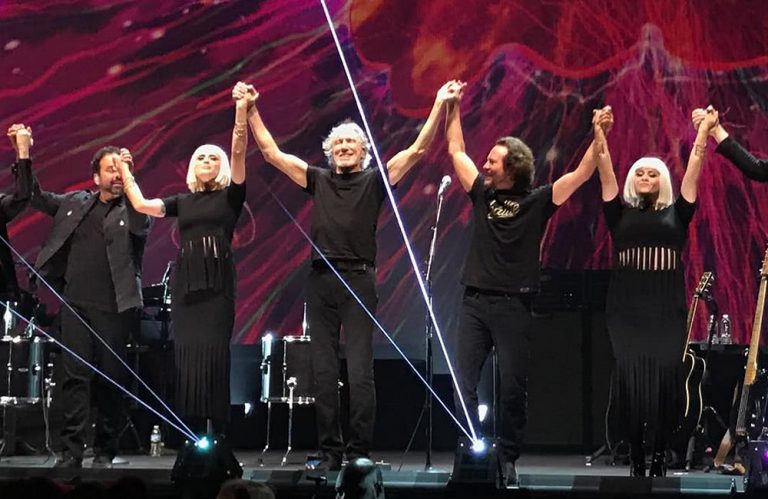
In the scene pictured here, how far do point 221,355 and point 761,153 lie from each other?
5.07m

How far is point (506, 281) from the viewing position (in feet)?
17.9

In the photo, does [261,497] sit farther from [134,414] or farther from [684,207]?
[134,414]

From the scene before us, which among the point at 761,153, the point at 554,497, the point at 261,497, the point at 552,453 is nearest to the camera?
the point at 261,497

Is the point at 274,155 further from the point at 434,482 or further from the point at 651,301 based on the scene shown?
the point at 651,301

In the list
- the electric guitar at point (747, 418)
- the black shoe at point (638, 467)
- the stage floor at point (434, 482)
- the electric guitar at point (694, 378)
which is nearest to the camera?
the stage floor at point (434, 482)

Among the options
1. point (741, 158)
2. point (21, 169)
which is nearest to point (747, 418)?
point (741, 158)

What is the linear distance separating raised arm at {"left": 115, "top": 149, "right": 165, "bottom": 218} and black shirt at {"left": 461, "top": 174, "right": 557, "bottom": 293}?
1590 mm

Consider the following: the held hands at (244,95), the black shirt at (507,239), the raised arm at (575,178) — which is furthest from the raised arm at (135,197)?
the raised arm at (575,178)

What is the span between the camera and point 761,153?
902cm

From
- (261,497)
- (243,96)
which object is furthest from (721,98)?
(261,497)

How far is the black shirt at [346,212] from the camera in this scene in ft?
18.6

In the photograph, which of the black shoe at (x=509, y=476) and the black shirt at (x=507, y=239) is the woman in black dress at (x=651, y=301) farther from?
the black shoe at (x=509, y=476)

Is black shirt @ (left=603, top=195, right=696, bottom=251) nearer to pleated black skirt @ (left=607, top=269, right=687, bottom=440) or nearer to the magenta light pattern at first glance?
pleated black skirt @ (left=607, top=269, right=687, bottom=440)

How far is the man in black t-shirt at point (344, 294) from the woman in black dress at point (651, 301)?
109 centimetres
